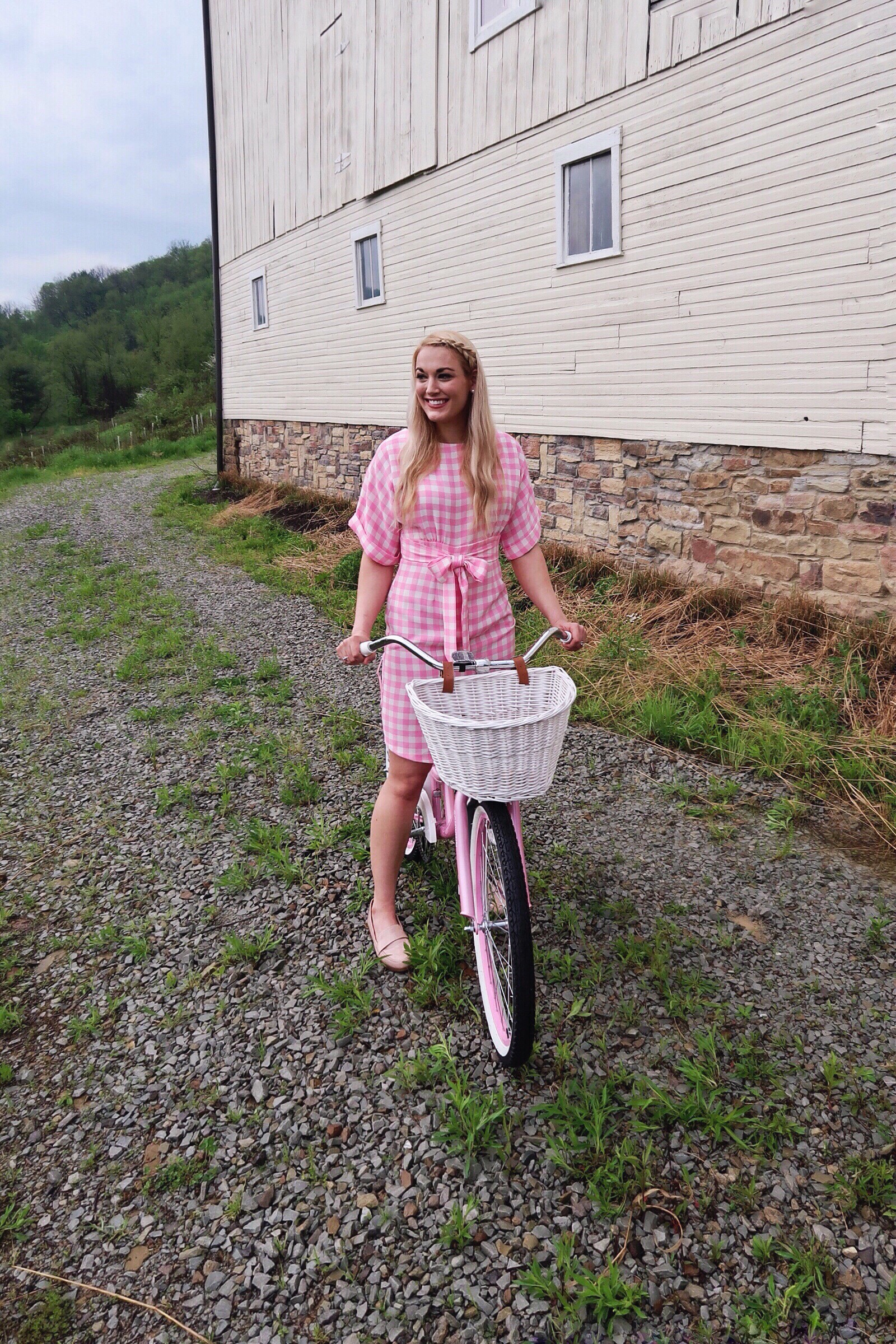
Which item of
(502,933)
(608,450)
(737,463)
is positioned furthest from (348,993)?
(608,450)

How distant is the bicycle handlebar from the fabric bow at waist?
7 centimetres

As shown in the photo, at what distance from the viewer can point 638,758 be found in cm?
450

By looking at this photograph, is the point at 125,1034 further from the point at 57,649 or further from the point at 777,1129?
the point at 57,649

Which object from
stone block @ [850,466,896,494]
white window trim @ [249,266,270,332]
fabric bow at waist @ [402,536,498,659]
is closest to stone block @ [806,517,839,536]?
stone block @ [850,466,896,494]

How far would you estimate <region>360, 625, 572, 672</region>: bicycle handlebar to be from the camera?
2232mm

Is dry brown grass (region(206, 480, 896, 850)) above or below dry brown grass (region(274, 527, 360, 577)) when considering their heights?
below

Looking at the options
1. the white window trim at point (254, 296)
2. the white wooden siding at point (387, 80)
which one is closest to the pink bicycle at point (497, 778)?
the white wooden siding at point (387, 80)

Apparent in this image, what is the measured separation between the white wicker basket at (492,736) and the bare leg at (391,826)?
0.36 meters

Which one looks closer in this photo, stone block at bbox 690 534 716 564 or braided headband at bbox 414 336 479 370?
braided headband at bbox 414 336 479 370

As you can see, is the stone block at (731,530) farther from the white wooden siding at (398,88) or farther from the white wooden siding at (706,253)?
the white wooden siding at (398,88)

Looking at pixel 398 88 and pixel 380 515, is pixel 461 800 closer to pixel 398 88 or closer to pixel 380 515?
pixel 380 515

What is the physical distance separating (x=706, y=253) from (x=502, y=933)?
558 centimetres

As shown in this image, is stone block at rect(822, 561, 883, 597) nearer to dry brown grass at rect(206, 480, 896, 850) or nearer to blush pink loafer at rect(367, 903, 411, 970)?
dry brown grass at rect(206, 480, 896, 850)

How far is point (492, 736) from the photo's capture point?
195 centimetres
